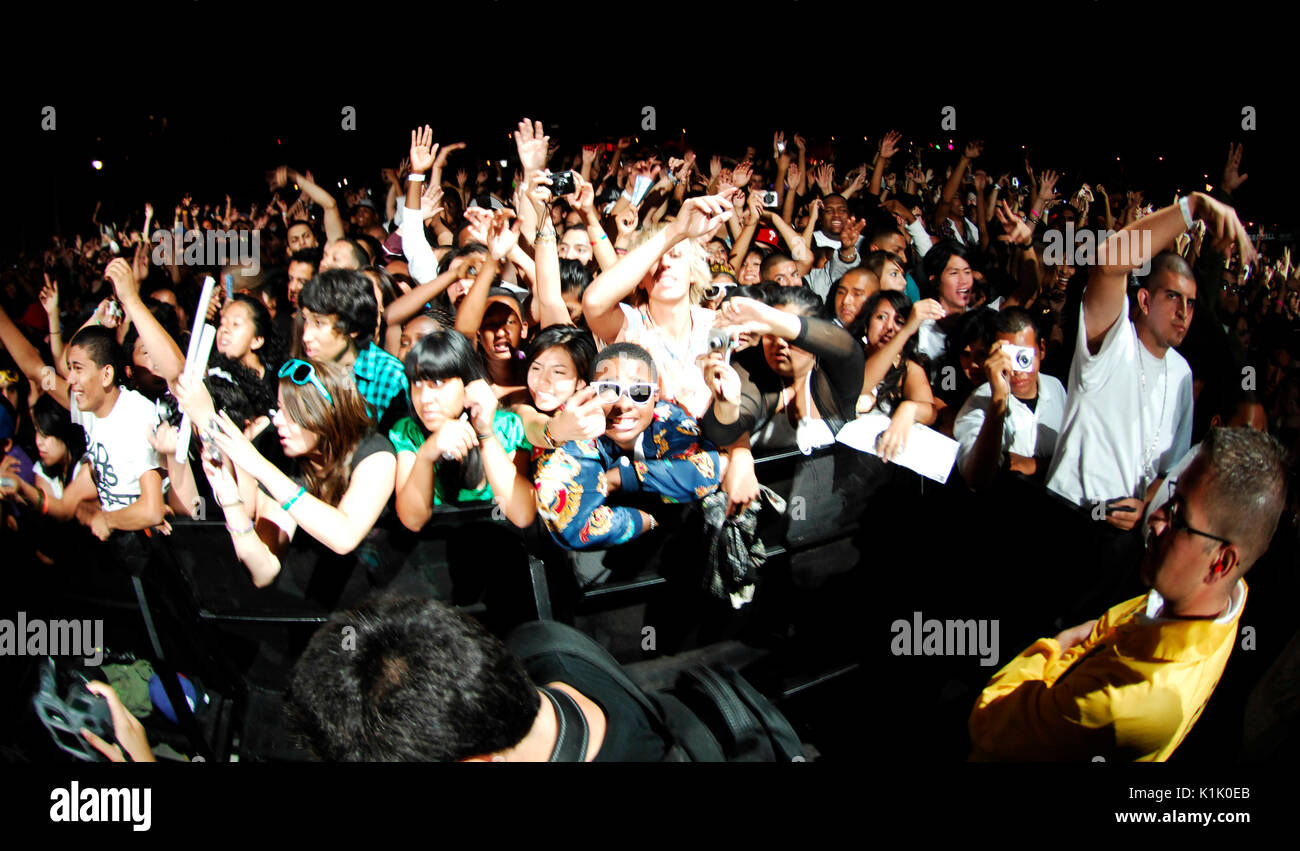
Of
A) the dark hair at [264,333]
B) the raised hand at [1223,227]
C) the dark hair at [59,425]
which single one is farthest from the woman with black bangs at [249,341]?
the raised hand at [1223,227]

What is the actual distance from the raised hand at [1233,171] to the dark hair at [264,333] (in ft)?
7.71

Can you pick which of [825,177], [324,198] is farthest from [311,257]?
[825,177]

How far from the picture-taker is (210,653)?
6.50 ft

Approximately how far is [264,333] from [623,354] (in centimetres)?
101

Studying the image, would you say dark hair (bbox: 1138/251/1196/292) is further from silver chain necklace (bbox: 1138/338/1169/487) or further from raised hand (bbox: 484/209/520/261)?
raised hand (bbox: 484/209/520/261)

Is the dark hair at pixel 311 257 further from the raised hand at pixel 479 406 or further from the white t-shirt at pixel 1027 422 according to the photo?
the white t-shirt at pixel 1027 422

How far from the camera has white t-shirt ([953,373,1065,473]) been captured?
1901 millimetres

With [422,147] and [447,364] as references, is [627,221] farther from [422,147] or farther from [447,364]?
[447,364]

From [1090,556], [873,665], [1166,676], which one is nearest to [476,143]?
[873,665]

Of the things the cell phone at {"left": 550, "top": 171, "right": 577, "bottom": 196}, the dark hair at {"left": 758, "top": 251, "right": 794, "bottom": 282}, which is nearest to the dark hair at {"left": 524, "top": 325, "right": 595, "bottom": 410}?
the cell phone at {"left": 550, "top": 171, "right": 577, "bottom": 196}

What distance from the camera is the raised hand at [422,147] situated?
7.19ft

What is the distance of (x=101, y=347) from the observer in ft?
6.49
